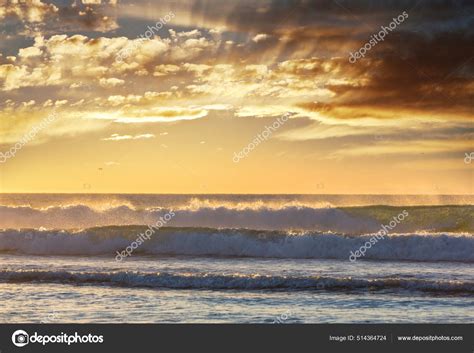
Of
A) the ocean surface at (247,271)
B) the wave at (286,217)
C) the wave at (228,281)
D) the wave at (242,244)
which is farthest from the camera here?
the wave at (286,217)

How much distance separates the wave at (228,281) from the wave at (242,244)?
5610 mm

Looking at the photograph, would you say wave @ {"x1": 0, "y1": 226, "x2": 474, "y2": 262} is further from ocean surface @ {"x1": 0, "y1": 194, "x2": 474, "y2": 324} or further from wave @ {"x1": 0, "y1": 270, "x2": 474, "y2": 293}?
wave @ {"x1": 0, "y1": 270, "x2": 474, "y2": 293}

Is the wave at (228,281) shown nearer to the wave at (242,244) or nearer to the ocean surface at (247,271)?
the ocean surface at (247,271)

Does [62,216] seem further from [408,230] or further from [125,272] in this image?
[125,272]

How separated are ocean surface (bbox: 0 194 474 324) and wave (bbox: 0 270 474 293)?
22mm

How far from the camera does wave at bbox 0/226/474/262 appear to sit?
19.2 m

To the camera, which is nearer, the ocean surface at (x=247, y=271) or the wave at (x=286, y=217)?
the ocean surface at (x=247, y=271)

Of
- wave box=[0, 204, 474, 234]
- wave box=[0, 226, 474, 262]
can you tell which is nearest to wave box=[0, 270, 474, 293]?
wave box=[0, 226, 474, 262]

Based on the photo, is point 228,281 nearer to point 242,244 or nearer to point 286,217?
point 242,244

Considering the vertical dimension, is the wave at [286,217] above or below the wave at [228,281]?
above

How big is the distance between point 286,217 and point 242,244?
31.6ft

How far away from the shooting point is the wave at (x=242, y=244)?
63.1 feet

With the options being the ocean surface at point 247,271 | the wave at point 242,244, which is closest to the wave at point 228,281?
the ocean surface at point 247,271

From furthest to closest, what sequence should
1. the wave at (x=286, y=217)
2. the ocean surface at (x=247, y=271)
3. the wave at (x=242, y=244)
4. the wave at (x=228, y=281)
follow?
1. the wave at (x=286, y=217)
2. the wave at (x=242, y=244)
3. the wave at (x=228, y=281)
4. the ocean surface at (x=247, y=271)
